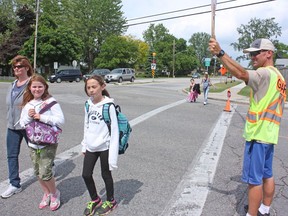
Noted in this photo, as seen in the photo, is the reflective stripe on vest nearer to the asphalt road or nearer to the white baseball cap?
the white baseball cap

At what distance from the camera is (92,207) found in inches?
133

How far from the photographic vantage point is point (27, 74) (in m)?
3.85

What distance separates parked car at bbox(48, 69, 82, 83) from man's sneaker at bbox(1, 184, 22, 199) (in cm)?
3195

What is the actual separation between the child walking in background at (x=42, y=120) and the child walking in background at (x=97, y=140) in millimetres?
400

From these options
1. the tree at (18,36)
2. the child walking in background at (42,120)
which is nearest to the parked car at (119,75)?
the tree at (18,36)

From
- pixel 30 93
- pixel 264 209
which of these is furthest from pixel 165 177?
pixel 30 93

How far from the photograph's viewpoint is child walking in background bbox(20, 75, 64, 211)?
133 inches

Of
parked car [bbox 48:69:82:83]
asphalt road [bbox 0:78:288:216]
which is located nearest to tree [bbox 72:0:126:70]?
parked car [bbox 48:69:82:83]

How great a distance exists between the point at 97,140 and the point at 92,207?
30.5 inches

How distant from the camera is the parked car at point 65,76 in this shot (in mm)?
34619

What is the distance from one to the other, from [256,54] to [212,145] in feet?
13.1

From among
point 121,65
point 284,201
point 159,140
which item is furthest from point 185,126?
point 121,65

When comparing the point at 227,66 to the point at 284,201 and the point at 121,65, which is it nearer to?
the point at 284,201

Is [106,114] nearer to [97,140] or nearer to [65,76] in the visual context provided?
[97,140]
